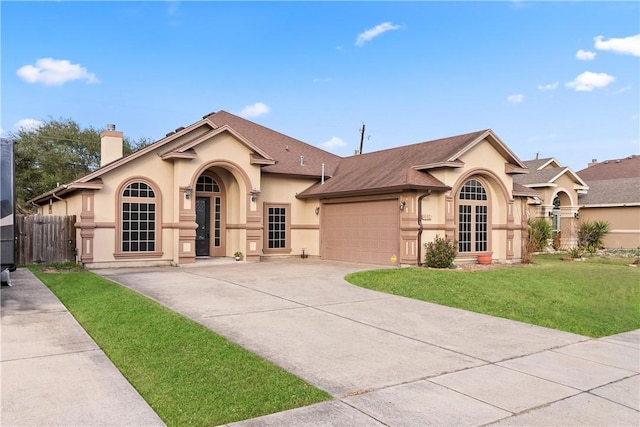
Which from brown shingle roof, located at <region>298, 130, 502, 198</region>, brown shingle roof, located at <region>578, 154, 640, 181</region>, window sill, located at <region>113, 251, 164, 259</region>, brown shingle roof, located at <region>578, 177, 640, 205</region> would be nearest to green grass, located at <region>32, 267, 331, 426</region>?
window sill, located at <region>113, 251, 164, 259</region>

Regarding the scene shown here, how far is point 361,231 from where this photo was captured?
59.9 ft

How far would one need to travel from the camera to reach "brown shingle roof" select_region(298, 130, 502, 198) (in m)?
16.7

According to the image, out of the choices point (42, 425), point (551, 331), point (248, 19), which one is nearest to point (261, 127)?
point (248, 19)

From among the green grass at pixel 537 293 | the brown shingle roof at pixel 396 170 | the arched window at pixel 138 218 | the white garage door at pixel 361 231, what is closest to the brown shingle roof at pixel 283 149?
the brown shingle roof at pixel 396 170

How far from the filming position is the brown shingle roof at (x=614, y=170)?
42719 mm

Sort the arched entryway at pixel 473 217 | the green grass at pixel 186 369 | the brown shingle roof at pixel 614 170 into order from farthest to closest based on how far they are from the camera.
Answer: the brown shingle roof at pixel 614 170 < the arched entryway at pixel 473 217 < the green grass at pixel 186 369

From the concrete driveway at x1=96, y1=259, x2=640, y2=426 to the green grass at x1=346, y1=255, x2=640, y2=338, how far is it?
621mm

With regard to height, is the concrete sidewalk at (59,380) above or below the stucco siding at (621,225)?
below

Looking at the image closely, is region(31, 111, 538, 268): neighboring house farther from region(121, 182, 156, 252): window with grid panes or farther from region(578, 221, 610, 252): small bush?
region(578, 221, 610, 252): small bush

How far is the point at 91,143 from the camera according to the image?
39.5 meters

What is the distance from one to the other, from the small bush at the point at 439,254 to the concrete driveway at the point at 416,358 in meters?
5.62

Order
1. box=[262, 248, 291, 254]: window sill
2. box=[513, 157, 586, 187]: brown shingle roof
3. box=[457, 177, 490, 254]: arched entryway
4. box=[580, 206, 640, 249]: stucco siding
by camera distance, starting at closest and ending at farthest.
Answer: box=[457, 177, 490, 254]: arched entryway, box=[262, 248, 291, 254]: window sill, box=[513, 157, 586, 187]: brown shingle roof, box=[580, 206, 640, 249]: stucco siding

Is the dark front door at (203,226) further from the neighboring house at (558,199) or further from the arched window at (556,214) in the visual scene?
the arched window at (556,214)

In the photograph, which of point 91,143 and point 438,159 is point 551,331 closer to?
point 438,159
